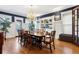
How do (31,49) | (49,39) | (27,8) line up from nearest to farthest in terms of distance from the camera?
(27,8), (31,49), (49,39)

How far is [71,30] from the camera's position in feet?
9.01

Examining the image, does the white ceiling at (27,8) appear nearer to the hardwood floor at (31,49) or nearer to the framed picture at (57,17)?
the framed picture at (57,17)

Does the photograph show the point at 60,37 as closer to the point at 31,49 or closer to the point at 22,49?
the point at 31,49

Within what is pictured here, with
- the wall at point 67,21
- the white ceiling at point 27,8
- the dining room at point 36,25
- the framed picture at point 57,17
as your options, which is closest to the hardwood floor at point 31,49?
the dining room at point 36,25

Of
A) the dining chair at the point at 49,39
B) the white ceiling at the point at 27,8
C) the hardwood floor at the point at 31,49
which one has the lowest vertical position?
the hardwood floor at the point at 31,49

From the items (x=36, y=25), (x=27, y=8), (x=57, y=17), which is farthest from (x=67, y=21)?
(x=27, y=8)

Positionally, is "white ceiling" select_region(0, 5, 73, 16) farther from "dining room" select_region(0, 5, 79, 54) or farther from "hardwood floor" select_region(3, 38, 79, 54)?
"hardwood floor" select_region(3, 38, 79, 54)

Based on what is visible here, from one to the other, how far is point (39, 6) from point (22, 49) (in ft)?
4.09

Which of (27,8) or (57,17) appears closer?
(27,8)

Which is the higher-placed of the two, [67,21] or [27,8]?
[27,8]

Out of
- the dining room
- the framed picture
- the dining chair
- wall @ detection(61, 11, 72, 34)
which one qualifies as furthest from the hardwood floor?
the framed picture

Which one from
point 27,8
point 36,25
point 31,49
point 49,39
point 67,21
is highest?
point 27,8

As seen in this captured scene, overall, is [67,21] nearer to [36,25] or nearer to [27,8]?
[36,25]

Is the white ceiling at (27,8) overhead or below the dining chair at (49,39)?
overhead
